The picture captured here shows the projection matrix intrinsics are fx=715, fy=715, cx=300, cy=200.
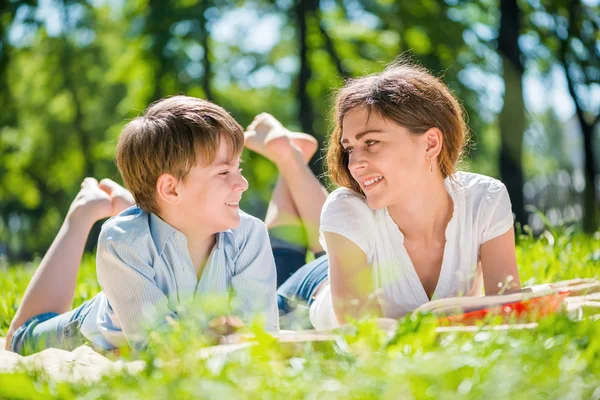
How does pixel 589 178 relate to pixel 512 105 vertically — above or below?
below

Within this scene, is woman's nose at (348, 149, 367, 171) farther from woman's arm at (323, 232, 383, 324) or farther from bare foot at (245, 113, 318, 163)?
bare foot at (245, 113, 318, 163)

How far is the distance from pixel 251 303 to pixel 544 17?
10.7 meters

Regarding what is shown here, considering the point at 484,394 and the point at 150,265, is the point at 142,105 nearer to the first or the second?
the point at 150,265

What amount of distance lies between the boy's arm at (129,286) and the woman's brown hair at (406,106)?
40.1 inches

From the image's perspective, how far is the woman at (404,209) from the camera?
2928mm

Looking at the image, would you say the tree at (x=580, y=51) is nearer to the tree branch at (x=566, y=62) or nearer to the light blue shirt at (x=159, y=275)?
the tree branch at (x=566, y=62)

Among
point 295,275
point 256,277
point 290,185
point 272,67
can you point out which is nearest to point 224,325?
point 256,277

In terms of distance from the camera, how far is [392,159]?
292cm

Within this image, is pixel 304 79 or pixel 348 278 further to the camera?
pixel 304 79

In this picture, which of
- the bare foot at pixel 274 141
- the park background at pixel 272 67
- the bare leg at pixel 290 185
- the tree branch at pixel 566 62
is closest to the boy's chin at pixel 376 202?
the bare leg at pixel 290 185

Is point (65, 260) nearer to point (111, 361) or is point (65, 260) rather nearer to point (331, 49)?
point (111, 361)

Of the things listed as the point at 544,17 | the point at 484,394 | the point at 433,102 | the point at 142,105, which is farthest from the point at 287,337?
the point at 142,105

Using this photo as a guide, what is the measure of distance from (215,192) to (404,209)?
83cm

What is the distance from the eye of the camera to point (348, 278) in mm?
2910
